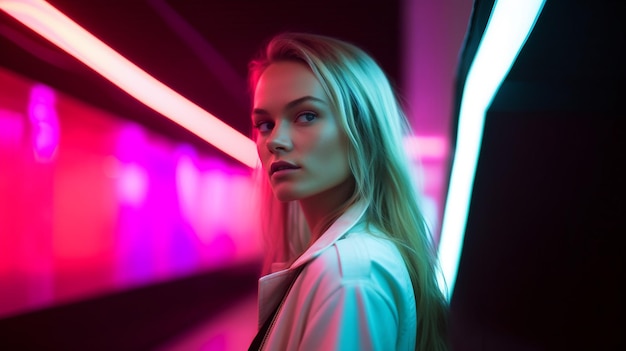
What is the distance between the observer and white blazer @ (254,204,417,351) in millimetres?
860

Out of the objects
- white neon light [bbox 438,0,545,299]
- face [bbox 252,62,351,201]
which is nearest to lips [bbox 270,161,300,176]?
face [bbox 252,62,351,201]

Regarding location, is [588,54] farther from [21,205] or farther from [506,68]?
[21,205]

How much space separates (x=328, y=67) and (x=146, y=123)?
182 cm

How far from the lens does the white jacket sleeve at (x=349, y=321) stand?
2.79ft

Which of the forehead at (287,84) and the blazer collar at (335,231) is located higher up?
the forehead at (287,84)

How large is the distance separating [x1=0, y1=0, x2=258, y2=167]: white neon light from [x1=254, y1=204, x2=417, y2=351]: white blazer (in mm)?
615

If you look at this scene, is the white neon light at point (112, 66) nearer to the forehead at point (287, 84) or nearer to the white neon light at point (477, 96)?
the forehead at point (287, 84)

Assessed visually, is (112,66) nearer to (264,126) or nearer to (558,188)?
(264,126)

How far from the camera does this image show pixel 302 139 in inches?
43.1

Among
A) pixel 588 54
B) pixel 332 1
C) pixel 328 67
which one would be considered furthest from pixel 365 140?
pixel 332 1

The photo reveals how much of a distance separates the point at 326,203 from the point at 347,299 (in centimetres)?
37

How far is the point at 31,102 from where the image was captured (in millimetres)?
1601

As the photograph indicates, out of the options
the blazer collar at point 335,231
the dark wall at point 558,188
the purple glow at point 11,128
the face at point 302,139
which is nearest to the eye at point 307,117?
the face at point 302,139

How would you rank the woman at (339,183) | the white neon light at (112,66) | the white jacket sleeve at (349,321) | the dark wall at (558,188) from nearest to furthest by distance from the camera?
the white jacket sleeve at (349,321) → the woman at (339,183) → the dark wall at (558,188) → the white neon light at (112,66)
